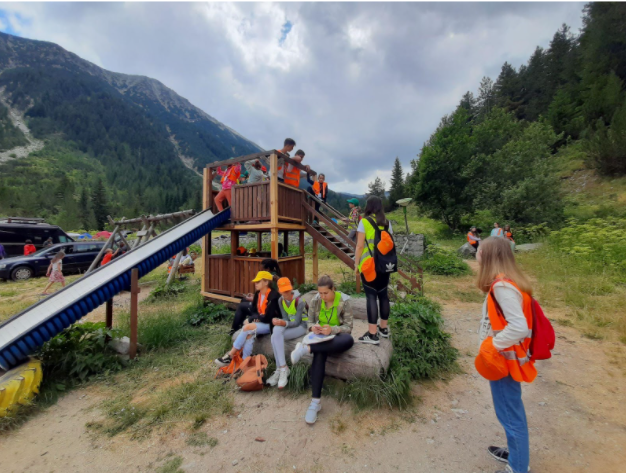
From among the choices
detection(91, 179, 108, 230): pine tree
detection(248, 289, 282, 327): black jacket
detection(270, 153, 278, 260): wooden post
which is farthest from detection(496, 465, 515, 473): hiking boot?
detection(91, 179, 108, 230): pine tree

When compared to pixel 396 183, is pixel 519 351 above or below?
below

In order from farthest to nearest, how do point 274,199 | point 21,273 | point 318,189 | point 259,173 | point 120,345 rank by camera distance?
point 21,273 → point 318,189 → point 259,173 → point 274,199 → point 120,345

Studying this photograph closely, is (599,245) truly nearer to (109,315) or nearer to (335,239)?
(335,239)

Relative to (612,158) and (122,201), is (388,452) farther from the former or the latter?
(122,201)

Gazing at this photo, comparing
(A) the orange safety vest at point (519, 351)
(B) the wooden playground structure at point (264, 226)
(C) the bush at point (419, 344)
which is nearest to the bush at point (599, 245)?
(B) the wooden playground structure at point (264, 226)

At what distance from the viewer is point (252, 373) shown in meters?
3.72

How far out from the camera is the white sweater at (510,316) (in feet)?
6.10

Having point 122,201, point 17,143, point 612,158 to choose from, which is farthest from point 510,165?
point 17,143

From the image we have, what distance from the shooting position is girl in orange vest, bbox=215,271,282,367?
4.14 meters

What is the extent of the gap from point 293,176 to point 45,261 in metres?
12.4

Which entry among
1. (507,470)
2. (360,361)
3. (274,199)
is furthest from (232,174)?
(507,470)

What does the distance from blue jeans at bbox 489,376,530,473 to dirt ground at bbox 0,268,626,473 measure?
0.39 metres

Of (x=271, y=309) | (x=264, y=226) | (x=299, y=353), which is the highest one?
(x=264, y=226)

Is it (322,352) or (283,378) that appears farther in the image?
(283,378)
